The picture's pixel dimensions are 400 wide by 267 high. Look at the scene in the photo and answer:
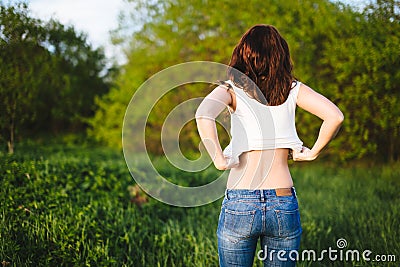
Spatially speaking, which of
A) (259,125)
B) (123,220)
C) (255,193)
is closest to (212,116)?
(259,125)

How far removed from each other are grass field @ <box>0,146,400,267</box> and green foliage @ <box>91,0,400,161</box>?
2.28 feet

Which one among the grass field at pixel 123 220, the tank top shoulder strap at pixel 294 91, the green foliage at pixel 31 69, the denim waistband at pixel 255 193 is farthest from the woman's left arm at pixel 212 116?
the green foliage at pixel 31 69

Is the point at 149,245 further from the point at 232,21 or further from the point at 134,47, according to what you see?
the point at 134,47

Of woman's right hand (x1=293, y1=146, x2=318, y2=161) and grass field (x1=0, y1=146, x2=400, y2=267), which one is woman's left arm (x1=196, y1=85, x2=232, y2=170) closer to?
woman's right hand (x1=293, y1=146, x2=318, y2=161)

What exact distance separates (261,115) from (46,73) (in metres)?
4.33

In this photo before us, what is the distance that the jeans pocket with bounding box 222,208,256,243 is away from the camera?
1960 mm

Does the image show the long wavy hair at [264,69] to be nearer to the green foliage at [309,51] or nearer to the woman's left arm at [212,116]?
the woman's left arm at [212,116]

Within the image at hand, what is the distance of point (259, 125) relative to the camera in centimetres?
203

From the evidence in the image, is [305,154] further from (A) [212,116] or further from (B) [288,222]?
(A) [212,116]

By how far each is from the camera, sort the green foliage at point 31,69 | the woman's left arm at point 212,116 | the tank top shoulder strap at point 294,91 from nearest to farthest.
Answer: the woman's left arm at point 212,116 → the tank top shoulder strap at point 294,91 → the green foliage at point 31,69

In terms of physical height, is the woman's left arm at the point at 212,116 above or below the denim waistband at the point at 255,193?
above

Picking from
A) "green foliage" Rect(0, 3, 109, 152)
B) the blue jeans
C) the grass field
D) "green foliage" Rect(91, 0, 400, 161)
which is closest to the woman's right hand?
the blue jeans

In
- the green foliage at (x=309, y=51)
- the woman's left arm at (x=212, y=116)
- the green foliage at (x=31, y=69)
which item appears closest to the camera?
the woman's left arm at (x=212, y=116)

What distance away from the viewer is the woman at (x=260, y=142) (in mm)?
1973
